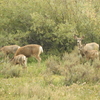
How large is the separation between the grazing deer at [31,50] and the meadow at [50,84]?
1976mm

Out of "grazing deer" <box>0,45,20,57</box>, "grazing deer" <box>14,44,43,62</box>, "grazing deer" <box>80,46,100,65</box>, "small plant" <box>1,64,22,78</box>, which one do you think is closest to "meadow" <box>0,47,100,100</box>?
"small plant" <box>1,64,22,78</box>

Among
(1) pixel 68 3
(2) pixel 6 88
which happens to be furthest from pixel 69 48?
(2) pixel 6 88

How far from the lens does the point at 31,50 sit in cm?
1652

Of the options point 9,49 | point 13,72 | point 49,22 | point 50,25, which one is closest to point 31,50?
point 9,49

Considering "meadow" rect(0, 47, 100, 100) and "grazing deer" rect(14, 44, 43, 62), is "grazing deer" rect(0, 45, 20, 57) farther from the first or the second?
"meadow" rect(0, 47, 100, 100)

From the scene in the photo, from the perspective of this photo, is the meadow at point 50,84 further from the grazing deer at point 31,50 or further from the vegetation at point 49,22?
the vegetation at point 49,22

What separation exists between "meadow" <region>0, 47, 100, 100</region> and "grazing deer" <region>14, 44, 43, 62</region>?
1976 mm

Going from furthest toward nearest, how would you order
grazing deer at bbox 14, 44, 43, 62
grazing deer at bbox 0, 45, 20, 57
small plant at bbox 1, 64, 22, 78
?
grazing deer at bbox 0, 45, 20, 57
grazing deer at bbox 14, 44, 43, 62
small plant at bbox 1, 64, 22, 78

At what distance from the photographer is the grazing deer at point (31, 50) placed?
53.8 feet

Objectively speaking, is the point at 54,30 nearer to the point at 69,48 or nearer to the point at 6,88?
the point at 69,48

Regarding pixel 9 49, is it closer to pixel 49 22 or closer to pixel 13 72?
pixel 49 22

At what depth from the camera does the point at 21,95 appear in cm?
863

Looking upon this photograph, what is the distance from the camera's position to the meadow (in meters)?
8.67

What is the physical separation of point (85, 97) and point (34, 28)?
940cm
